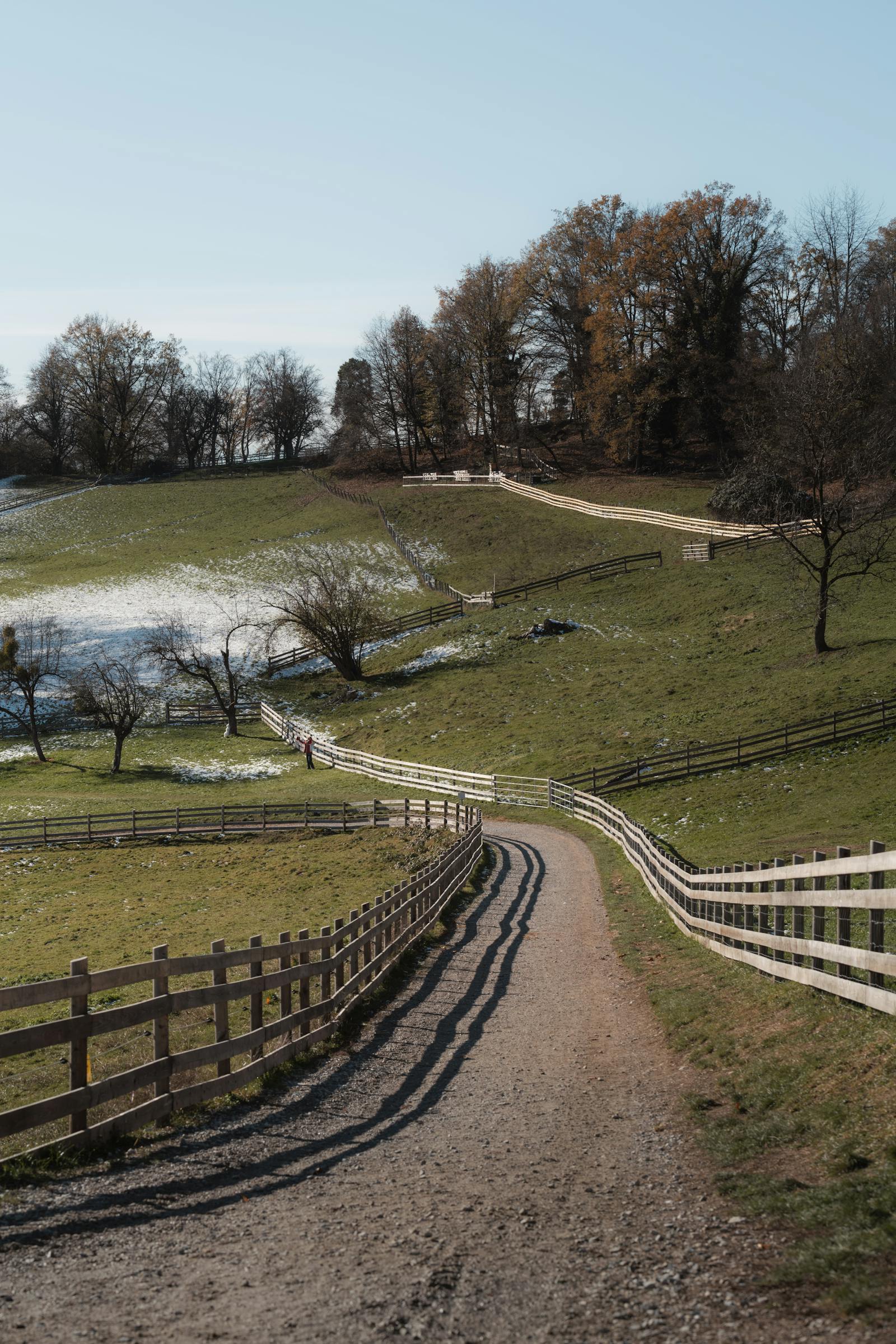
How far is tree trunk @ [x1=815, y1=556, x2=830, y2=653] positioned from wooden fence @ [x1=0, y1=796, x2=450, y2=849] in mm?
18322

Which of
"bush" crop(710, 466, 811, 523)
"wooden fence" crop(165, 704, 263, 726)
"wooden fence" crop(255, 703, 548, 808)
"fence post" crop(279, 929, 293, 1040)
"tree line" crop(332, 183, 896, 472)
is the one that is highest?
"tree line" crop(332, 183, 896, 472)

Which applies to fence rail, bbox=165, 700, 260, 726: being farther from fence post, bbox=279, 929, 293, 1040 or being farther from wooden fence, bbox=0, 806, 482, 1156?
fence post, bbox=279, 929, 293, 1040

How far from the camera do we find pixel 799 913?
10.1 m

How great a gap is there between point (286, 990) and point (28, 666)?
159 feet

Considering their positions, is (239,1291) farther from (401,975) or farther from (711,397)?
(711,397)

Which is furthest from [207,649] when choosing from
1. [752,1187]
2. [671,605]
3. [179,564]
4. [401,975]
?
[752,1187]

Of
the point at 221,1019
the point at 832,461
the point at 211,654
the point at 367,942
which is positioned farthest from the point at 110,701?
the point at 221,1019

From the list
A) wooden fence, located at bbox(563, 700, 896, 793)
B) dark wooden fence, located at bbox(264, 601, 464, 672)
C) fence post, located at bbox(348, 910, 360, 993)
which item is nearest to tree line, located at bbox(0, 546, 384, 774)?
dark wooden fence, located at bbox(264, 601, 464, 672)

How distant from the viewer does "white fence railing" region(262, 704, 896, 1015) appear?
7488 millimetres

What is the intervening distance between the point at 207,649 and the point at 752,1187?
2417 inches

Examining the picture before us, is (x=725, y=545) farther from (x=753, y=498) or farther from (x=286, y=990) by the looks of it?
(x=286, y=990)

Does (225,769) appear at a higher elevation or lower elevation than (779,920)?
lower

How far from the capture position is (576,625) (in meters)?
57.9

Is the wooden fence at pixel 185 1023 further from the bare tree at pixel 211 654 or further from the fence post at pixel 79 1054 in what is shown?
the bare tree at pixel 211 654
